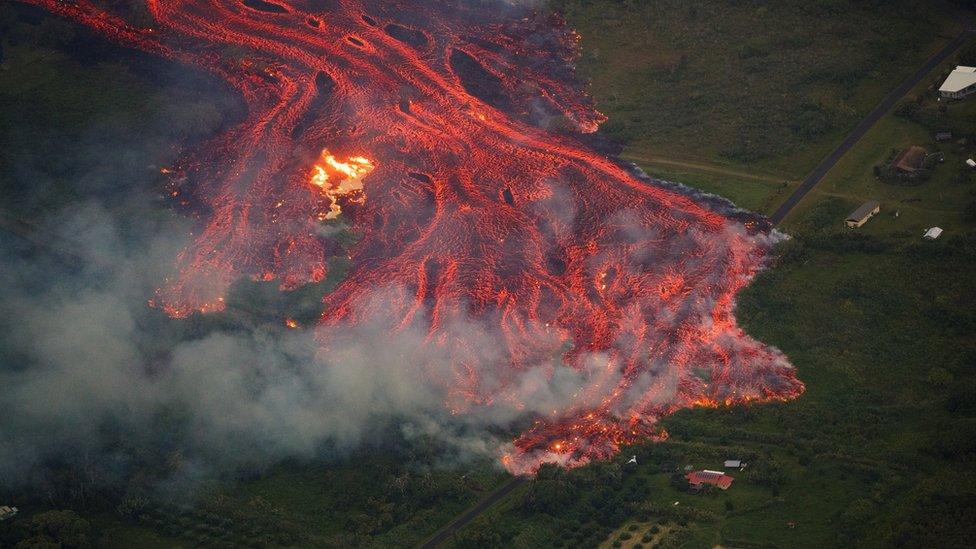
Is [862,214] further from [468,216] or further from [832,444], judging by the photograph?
[468,216]

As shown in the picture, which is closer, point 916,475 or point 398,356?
point 916,475

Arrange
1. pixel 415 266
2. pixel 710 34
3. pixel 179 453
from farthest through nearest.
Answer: pixel 710 34
pixel 415 266
pixel 179 453

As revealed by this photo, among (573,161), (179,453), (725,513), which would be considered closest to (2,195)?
(179,453)

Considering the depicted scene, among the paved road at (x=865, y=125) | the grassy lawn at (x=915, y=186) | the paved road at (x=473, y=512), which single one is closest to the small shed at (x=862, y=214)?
Answer: the grassy lawn at (x=915, y=186)

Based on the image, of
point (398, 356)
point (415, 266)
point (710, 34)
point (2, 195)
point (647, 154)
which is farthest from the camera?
point (710, 34)

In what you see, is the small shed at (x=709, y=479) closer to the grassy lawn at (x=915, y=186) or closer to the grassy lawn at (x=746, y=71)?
the grassy lawn at (x=915, y=186)

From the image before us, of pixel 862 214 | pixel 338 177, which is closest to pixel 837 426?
pixel 862 214

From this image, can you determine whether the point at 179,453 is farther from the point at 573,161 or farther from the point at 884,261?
the point at 884,261
